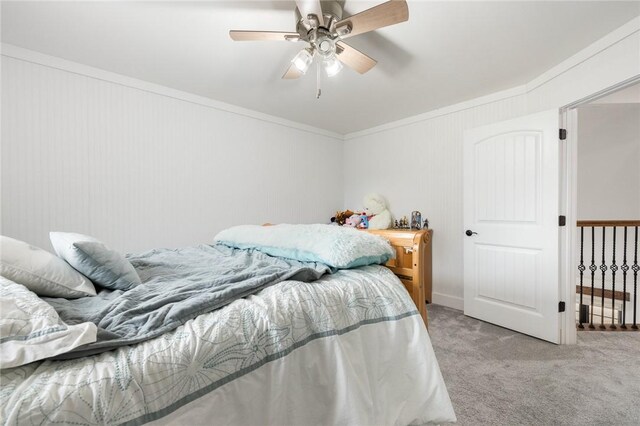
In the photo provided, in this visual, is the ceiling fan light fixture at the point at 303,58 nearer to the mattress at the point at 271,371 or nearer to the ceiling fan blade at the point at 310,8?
the ceiling fan blade at the point at 310,8

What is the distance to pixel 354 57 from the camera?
1.84 m

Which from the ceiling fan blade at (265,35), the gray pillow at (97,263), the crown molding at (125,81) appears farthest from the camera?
the crown molding at (125,81)

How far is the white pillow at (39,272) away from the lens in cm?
95

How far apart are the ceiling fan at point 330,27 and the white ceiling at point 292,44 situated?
17 centimetres

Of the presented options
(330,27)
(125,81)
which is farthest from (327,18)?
(125,81)

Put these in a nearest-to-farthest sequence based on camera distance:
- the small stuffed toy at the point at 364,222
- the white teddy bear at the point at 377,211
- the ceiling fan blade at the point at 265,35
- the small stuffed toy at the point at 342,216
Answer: the ceiling fan blade at the point at 265,35, the white teddy bear at the point at 377,211, the small stuffed toy at the point at 364,222, the small stuffed toy at the point at 342,216

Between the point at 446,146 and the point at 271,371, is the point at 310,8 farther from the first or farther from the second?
the point at 446,146

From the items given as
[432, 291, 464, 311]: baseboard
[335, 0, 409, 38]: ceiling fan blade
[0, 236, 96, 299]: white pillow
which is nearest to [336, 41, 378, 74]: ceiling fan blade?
[335, 0, 409, 38]: ceiling fan blade

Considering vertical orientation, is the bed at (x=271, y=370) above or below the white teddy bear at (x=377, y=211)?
below

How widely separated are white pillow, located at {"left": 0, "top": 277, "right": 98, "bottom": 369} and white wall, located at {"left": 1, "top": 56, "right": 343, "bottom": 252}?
1.96 metres

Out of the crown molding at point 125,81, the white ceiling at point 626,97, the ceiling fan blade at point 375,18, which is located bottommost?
the ceiling fan blade at point 375,18

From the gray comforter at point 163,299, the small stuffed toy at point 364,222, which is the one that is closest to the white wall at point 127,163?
the small stuffed toy at point 364,222

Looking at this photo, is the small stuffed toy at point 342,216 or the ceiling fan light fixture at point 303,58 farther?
the small stuffed toy at point 342,216

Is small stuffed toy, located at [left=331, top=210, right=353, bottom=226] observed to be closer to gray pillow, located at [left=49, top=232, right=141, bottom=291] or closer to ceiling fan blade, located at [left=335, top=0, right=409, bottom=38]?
ceiling fan blade, located at [left=335, top=0, right=409, bottom=38]
